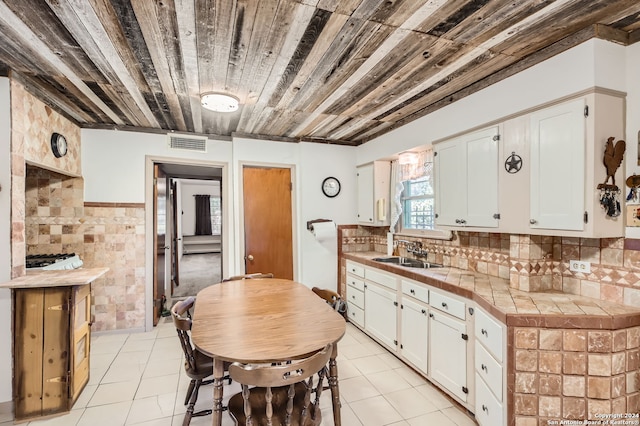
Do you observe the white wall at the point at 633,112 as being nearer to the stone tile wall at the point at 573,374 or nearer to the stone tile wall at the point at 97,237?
the stone tile wall at the point at 573,374

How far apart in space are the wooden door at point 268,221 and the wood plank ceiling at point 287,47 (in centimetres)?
125

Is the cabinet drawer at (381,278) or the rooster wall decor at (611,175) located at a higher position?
the rooster wall decor at (611,175)

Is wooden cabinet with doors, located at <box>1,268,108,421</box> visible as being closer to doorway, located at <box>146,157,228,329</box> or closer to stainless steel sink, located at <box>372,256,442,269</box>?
doorway, located at <box>146,157,228,329</box>

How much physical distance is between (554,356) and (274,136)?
3.57 meters

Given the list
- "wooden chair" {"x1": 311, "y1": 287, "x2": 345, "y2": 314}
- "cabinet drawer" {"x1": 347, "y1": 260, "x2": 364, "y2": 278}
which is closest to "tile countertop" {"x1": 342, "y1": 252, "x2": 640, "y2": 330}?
"wooden chair" {"x1": 311, "y1": 287, "x2": 345, "y2": 314}

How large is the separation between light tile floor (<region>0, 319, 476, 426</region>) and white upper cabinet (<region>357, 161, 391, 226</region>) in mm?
1517

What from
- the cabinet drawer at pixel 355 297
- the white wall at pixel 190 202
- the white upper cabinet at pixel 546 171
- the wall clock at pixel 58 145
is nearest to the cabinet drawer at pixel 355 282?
the cabinet drawer at pixel 355 297

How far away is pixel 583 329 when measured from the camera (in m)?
1.63

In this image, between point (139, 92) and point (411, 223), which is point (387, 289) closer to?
point (411, 223)

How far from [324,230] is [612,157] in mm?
2852

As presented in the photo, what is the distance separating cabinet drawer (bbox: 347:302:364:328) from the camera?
3652 millimetres

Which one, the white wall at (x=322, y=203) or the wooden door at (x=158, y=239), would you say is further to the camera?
the white wall at (x=322, y=203)

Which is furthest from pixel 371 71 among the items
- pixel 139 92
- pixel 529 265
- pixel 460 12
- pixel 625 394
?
pixel 625 394

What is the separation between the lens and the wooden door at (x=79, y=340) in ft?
7.33
